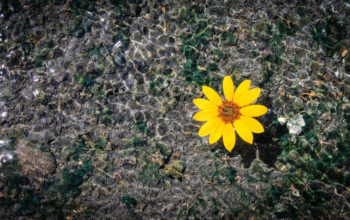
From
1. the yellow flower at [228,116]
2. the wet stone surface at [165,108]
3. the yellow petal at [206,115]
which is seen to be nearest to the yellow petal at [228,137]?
the yellow flower at [228,116]

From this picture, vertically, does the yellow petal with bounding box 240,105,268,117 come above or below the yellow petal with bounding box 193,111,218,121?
above

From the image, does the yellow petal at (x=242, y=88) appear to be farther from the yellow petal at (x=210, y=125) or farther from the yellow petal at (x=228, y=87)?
the yellow petal at (x=210, y=125)

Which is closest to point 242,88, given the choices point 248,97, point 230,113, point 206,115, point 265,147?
point 248,97

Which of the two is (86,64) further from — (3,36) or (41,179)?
(41,179)

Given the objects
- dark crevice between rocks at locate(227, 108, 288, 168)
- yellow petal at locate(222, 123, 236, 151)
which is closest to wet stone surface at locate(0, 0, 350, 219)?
dark crevice between rocks at locate(227, 108, 288, 168)

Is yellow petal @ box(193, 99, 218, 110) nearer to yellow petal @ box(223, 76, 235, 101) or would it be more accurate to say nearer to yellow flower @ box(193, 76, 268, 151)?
yellow flower @ box(193, 76, 268, 151)

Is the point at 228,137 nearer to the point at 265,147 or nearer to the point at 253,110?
the point at 253,110
